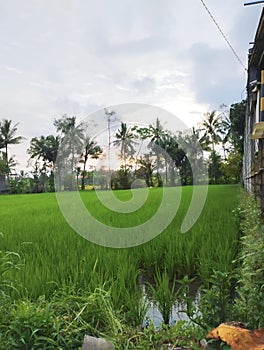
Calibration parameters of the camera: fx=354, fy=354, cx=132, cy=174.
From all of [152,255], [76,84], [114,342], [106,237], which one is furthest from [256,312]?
[76,84]

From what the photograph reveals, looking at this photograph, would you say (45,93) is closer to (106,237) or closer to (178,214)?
(178,214)

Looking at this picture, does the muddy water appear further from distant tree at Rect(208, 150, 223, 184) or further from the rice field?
distant tree at Rect(208, 150, 223, 184)

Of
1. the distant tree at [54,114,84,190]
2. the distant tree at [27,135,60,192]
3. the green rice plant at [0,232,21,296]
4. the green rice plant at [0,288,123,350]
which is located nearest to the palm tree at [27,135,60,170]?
the distant tree at [27,135,60,192]

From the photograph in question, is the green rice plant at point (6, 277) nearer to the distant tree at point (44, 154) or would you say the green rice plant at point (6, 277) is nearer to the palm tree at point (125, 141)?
the palm tree at point (125, 141)

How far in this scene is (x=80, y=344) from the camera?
4.95 ft

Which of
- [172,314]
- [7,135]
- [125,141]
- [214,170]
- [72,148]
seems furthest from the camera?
[7,135]

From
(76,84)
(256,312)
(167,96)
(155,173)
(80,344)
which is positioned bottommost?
(80,344)

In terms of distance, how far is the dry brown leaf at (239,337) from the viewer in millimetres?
1059

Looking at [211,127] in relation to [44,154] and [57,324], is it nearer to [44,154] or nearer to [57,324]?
[44,154]

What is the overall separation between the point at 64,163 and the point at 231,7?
3.95 meters

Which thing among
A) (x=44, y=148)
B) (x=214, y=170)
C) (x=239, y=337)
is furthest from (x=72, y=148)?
(x=44, y=148)

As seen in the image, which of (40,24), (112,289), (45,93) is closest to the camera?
(112,289)

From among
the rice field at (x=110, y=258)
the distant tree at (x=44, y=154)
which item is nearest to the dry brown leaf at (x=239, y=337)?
the rice field at (x=110, y=258)

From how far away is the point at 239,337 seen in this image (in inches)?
42.8
